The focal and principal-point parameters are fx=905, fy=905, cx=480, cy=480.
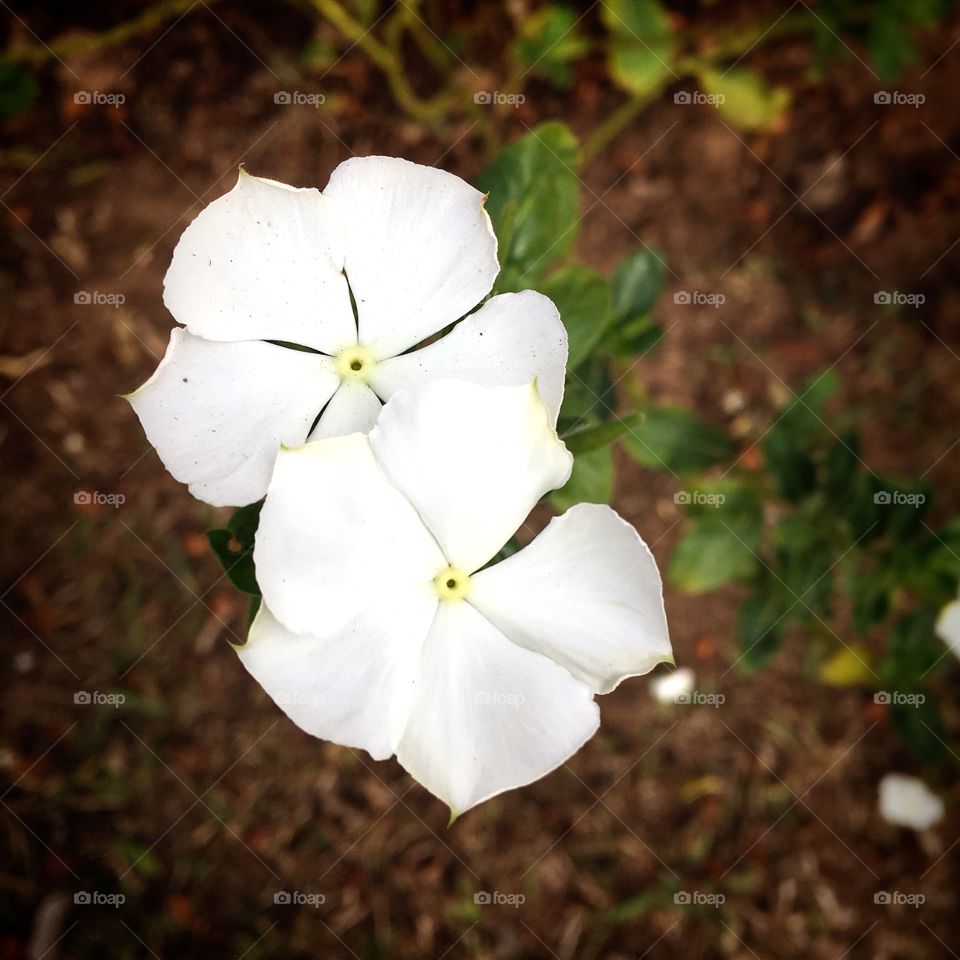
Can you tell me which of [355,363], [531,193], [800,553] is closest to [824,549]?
[800,553]

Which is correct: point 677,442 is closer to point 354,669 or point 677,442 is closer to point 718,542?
point 718,542

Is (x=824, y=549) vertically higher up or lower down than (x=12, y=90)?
lower down

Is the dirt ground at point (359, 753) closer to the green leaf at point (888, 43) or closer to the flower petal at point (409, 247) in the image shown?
the green leaf at point (888, 43)

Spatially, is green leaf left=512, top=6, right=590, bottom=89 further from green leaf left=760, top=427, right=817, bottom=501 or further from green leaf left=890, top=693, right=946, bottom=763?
green leaf left=890, top=693, right=946, bottom=763

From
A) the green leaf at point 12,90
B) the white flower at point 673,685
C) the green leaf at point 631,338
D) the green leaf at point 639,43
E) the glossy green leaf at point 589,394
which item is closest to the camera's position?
the glossy green leaf at point 589,394

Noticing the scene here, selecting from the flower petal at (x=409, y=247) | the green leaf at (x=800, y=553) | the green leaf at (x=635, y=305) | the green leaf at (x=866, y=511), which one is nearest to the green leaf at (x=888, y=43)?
the green leaf at (x=635, y=305)

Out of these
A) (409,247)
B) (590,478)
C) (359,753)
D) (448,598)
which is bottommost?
(359,753)

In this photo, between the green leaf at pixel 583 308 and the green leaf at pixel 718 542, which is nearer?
the green leaf at pixel 583 308
